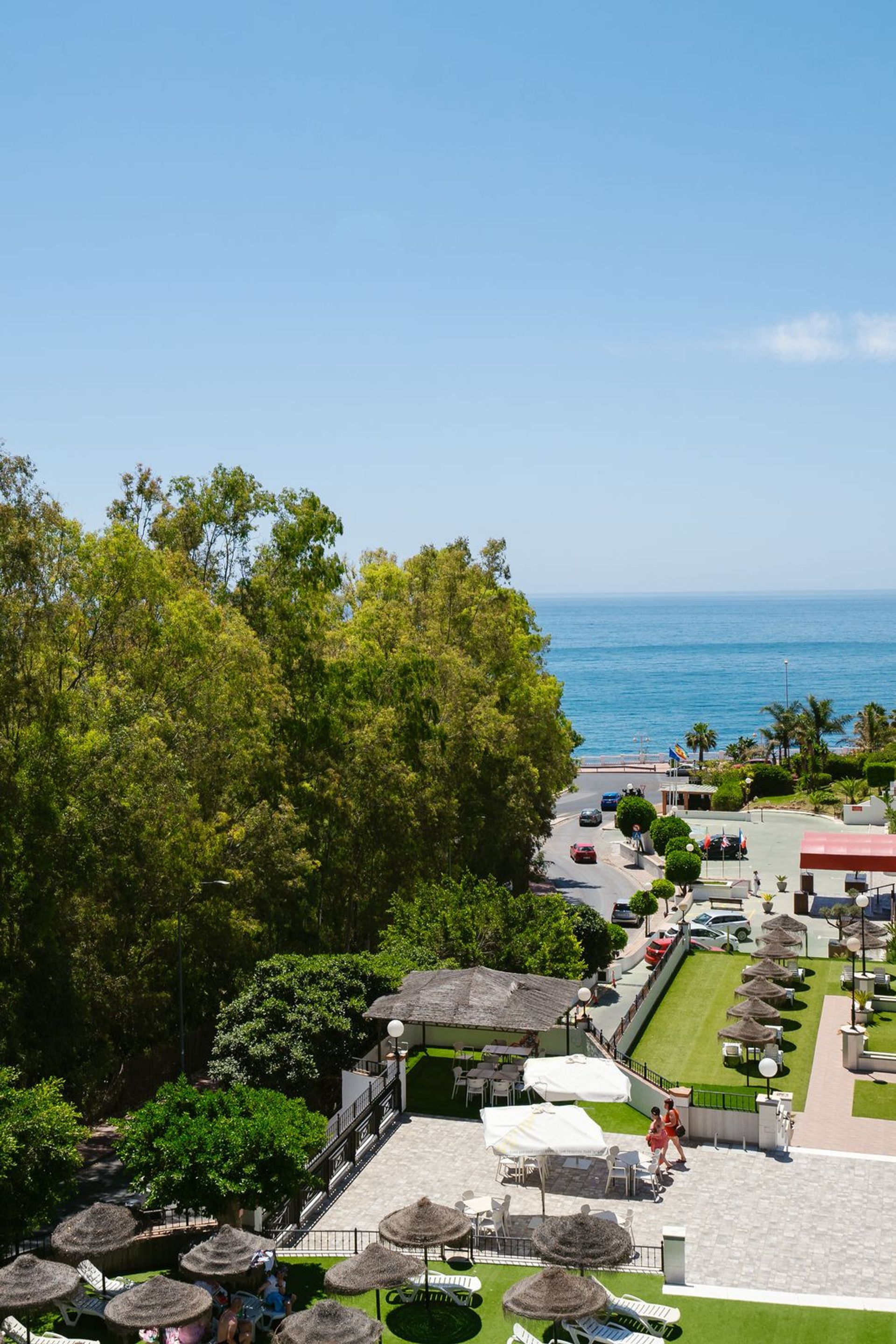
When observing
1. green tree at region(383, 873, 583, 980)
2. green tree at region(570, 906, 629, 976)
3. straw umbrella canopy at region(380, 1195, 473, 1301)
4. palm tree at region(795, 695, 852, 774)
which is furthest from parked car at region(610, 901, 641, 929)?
palm tree at region(795, 695, 852, 774)

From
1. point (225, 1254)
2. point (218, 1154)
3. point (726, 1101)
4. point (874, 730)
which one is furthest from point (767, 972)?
point (874, 730)

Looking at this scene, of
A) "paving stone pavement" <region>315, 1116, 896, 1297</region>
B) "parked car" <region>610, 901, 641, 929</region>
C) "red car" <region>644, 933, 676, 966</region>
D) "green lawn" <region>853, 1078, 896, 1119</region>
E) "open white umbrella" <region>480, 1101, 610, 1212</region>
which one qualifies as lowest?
"parked car" <region>610, 901, 641, 929</region>

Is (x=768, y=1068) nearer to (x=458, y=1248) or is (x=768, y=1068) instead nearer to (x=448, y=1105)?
(x=448, y=1105)

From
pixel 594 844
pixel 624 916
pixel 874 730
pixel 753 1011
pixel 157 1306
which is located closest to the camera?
pixel 157 1306

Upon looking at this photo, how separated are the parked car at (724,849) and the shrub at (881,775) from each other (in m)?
18.7

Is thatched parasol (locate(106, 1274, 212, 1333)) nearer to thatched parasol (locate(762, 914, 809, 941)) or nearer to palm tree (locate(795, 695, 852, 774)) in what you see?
thatched parasol (locate(762, 914, 809, 941))

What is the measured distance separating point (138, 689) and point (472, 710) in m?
17.1

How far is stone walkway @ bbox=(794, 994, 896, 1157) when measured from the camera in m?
24.5

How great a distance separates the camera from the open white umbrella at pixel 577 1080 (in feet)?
72.4

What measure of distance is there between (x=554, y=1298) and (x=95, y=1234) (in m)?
Answer: 7.30

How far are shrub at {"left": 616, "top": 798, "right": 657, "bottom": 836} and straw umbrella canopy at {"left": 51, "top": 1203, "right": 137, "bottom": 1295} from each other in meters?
→ 48.9

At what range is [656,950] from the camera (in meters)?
42.4

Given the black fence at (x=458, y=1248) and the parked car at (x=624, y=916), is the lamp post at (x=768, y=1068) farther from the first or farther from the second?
the parked car at (x=624, y=916)

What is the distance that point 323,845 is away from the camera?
1476 inches
